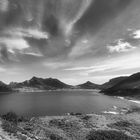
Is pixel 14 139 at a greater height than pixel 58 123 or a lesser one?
greater

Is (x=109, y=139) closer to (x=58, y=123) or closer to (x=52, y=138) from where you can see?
(x=52, y=138)

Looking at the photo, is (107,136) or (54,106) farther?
(54,106)

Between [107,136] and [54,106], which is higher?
[107,136]

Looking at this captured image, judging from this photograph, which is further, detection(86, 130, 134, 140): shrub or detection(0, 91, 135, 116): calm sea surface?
detection(0, 91, 135, 116): calm sea surface

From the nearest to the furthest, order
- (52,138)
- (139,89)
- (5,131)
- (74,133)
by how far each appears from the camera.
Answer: (5,131) → (52,138) → (74,133) → (139,89)

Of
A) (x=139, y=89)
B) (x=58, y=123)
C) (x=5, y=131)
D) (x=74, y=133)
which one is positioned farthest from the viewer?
(x=139, y=89)

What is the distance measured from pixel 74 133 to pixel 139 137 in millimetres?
13963

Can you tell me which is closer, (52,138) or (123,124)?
(52,138)

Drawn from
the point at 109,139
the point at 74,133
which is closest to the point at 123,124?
the point at 109,139

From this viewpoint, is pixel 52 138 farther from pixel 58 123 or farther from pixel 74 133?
pixel 58 123

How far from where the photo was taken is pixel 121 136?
26359mm

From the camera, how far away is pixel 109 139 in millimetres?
24812

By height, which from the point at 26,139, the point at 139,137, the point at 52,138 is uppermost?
the point at 26,139

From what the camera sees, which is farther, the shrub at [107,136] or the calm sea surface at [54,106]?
the calm sea surface at [54,106]
